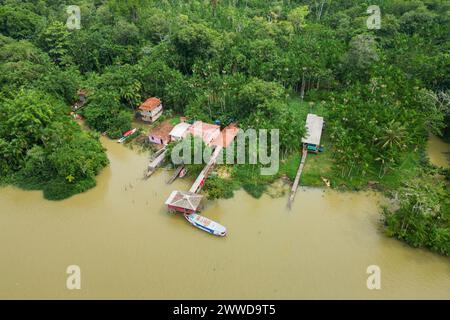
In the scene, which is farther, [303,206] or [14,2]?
[14,2]

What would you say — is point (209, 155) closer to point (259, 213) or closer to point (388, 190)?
point (259, 213)

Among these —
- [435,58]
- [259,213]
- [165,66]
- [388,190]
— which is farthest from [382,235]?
[165,66]

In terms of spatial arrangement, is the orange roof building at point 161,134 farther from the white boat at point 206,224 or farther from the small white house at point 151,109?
the white boat at point 206,224

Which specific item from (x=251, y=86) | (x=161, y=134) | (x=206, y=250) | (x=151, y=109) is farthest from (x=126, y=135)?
(x=206, y=250)

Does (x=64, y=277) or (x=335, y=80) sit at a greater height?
(x=335, y=80)

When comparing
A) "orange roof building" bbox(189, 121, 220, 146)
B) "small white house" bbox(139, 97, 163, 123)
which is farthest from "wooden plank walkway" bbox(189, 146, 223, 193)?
"small white house" bbox(139, 97, 163, 123)

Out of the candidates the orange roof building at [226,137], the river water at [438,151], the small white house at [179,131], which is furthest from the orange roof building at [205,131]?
the river water at [438,151]

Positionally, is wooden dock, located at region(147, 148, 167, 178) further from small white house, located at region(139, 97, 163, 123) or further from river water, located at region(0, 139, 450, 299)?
small white house, located at region(139, 97, 163, 123)
